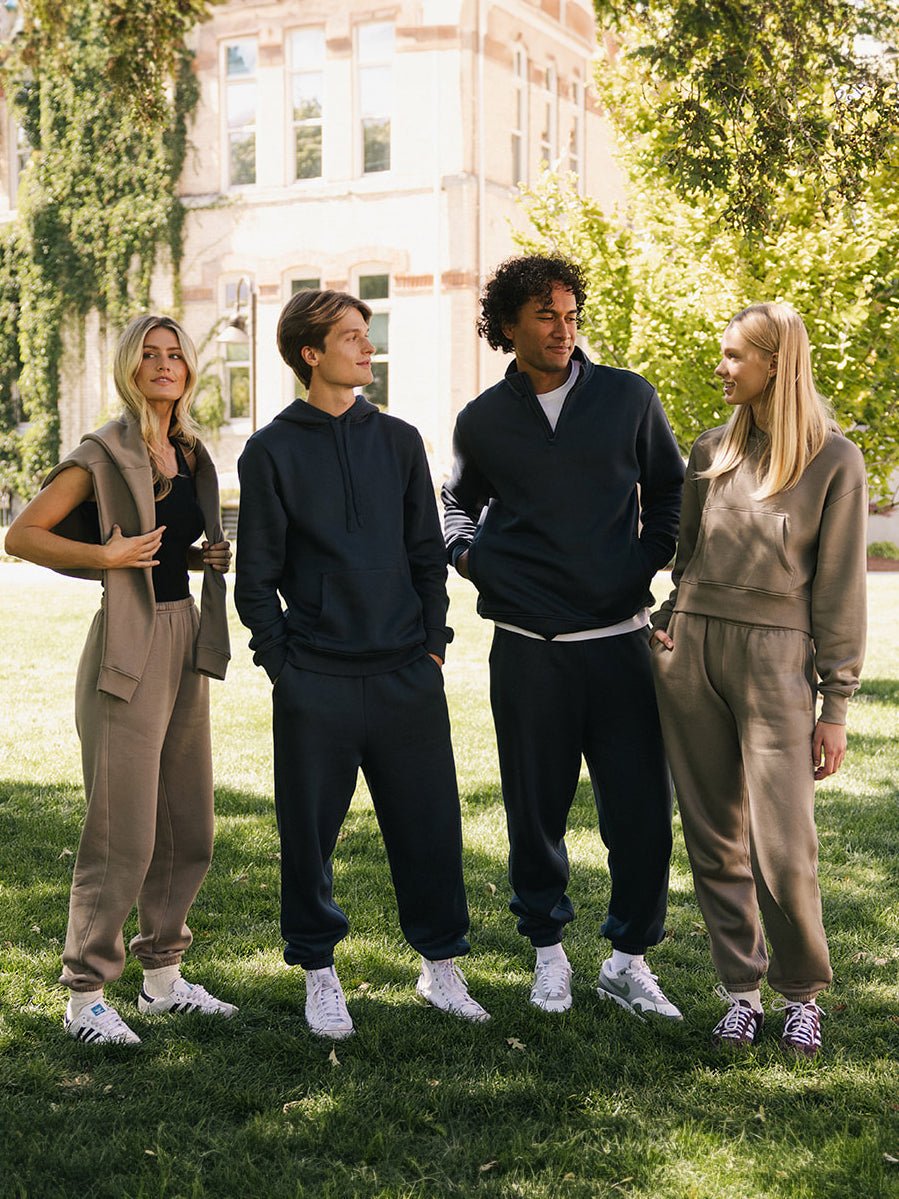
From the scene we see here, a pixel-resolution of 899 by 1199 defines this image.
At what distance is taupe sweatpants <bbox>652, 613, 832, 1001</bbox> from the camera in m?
3.69

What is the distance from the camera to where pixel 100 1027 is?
153 inches

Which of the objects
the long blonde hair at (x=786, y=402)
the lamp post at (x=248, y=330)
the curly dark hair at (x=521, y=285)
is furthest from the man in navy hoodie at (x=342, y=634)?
the lamp post at (x=248, y=330)

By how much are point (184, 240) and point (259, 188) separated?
183cm

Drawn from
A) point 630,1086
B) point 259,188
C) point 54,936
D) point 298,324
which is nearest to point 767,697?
point 630,1086

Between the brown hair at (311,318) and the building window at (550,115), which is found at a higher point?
the building window at (550,115)

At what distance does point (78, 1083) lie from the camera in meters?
3.63

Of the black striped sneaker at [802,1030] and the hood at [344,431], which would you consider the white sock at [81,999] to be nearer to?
the hood at [344,431]

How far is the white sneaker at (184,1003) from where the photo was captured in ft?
13.6

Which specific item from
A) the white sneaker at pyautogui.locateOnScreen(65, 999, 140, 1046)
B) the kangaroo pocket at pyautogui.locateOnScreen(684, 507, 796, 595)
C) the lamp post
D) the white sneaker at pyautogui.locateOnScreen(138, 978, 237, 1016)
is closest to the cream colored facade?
the lamp post

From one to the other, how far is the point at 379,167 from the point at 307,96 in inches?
75.0

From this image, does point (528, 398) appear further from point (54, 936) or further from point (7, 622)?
point (7, 622)

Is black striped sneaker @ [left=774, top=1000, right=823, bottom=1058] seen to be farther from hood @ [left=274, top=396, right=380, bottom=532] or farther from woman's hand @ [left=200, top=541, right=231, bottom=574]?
woman's hand @ [left=200, top=541, right=231, bottom=574]

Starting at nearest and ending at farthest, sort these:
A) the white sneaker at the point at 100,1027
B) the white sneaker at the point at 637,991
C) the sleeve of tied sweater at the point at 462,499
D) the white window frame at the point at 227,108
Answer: the white sneaker at the point at 100,1027 < the white sneaker at the point at 637,991 < the sleeve of tied sweater at the point at 462,499 < the white window frame at the point at 227,108

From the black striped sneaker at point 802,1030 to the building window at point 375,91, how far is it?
67.1 feet
